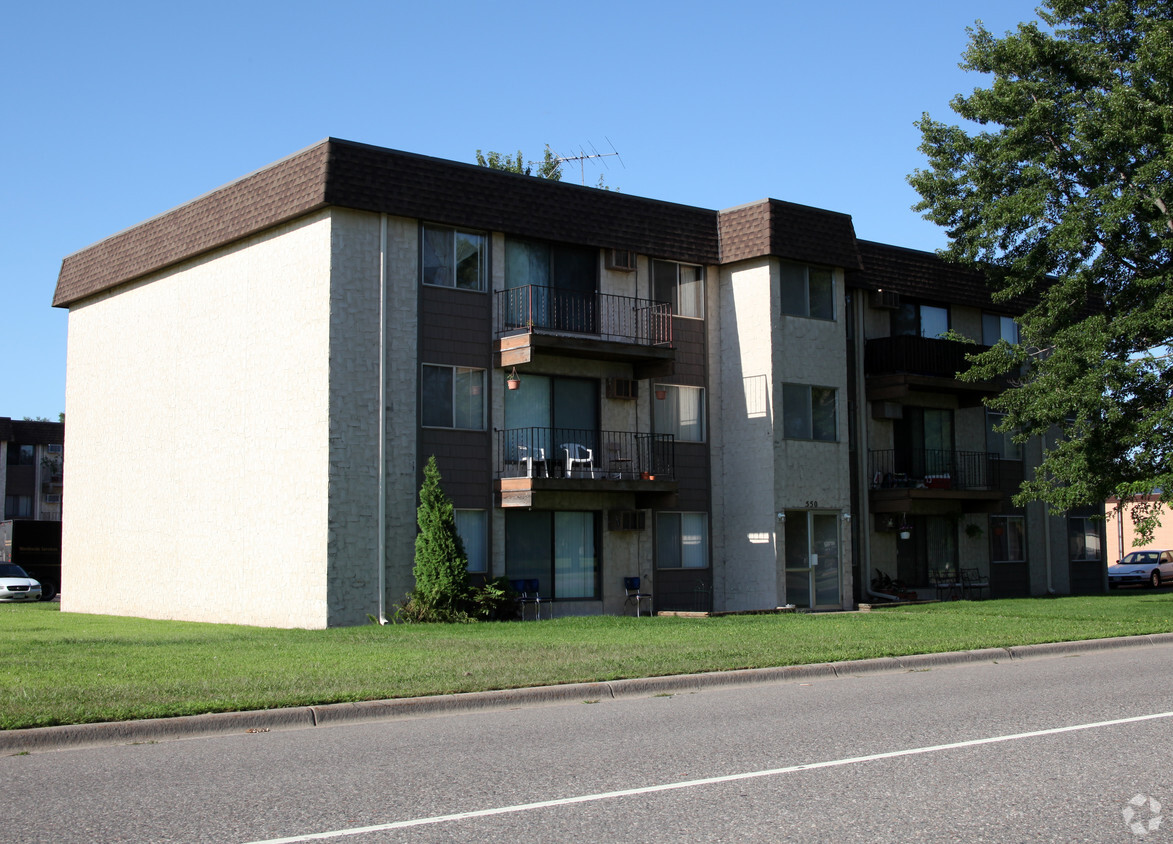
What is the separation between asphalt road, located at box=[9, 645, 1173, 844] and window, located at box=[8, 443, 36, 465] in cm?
6245

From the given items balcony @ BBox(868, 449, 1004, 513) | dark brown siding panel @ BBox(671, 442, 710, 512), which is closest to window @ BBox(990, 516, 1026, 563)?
balcony @ BBox(868, 449, 1004, 513)

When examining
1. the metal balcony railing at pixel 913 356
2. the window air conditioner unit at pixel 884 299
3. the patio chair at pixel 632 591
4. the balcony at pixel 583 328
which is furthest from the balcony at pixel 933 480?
the patio chair at pixel 632 591

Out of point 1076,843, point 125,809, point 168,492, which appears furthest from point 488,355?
point 1076,843

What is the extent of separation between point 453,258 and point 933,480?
1383 cm

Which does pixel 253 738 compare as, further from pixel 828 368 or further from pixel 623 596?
pixel 828 368

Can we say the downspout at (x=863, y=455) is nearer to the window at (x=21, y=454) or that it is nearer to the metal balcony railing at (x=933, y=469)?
the metal balcony railing at (x=933, y=469)

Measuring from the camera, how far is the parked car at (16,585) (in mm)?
40094

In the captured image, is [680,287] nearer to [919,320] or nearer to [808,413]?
[808,413]

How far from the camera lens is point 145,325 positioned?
90.7 feet

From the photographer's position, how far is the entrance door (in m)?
27.0

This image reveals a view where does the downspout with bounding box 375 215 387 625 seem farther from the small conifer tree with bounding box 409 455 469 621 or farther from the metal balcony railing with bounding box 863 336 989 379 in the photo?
the metal balcony railing with bounding box 863 336 989 379

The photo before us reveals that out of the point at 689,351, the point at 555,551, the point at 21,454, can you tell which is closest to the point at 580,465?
the point at 555,551

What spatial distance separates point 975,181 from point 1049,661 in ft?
52.0

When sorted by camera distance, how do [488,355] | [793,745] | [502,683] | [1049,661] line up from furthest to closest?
[488,355] < [1049,661] < [502,683] < [793,745]
